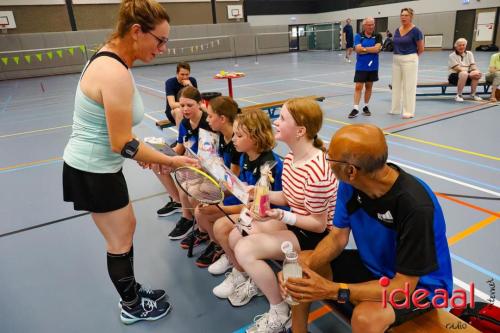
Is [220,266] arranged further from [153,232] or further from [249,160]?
[153,232]

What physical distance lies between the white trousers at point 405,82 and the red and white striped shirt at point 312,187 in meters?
6.17

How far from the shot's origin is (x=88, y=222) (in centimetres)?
408

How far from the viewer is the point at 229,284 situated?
278 cm

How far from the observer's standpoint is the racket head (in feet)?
7.35

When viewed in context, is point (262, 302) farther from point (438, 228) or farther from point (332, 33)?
point (332, 33)

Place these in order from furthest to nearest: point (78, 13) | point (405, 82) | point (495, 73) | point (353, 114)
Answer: point (78, 13) < point (495, 73) < point (353, 114) < point (405, 82)

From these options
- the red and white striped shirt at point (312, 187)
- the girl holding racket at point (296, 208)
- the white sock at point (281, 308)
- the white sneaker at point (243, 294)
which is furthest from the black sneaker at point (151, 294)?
the red and white striped shirt at point (312, 187)

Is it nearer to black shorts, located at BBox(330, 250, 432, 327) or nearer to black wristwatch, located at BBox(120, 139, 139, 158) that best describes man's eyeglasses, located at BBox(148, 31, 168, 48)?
black wristwatch, located at BBox(120, 139, 139, 158)

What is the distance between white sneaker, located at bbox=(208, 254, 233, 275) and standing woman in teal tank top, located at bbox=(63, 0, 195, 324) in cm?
84

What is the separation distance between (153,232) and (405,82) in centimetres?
628

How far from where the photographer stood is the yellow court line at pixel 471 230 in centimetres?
318

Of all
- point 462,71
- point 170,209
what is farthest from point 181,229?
point 462,71

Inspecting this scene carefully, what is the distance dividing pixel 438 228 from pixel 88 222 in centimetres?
372

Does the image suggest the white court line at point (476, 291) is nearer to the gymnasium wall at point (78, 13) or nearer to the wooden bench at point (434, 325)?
the wooden bench at point (434, 325)
